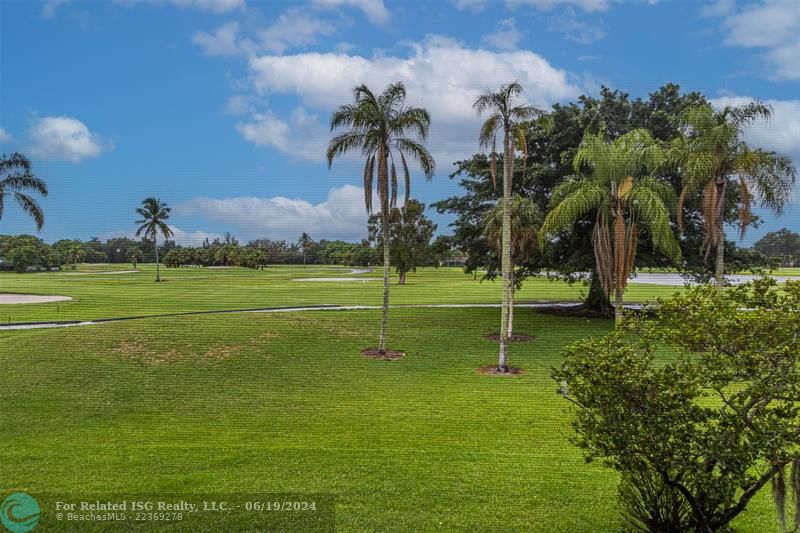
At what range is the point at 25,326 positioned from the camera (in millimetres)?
7812

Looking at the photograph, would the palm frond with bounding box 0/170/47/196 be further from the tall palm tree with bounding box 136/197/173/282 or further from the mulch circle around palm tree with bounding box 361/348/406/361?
the mulch circle around palm tree with bounding box 361/348/406/361

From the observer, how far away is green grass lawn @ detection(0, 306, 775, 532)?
2492 mm

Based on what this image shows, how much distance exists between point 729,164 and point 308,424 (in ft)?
22.1

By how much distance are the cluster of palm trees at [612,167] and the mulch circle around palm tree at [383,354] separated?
39cm

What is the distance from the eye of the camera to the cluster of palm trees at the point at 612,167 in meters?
5.56

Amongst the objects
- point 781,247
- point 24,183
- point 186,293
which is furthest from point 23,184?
point 781,247

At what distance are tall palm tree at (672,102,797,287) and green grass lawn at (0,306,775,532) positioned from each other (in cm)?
315

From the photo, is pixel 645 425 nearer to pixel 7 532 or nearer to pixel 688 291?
pixel 688 291

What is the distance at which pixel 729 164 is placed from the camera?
616 cm

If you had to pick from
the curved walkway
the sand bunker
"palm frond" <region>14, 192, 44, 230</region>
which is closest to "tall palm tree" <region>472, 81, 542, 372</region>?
the curved walkway

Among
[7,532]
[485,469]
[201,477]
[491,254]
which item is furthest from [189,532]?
[491,254]

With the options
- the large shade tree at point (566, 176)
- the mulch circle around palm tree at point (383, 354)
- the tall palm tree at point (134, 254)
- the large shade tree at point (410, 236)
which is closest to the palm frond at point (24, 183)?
the tall palm tree at point (134, 254)

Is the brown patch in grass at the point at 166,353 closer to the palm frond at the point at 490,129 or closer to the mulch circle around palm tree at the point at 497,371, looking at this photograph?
the mulch circle around palm tree at the point at 497,371

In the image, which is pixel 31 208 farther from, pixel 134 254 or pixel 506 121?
pixel 506 121
